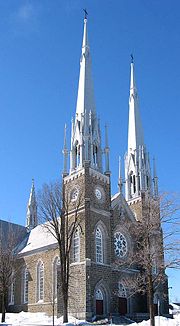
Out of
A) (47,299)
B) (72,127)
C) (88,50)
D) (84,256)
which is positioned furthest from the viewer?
(88,50)

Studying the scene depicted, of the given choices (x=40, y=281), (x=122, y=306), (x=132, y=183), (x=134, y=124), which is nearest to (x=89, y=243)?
(x=122, y=306)

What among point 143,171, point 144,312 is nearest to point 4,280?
point 144,312

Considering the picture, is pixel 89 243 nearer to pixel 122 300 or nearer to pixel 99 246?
pixel 99 246

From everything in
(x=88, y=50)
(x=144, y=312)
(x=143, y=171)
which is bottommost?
(x=144, y=312)

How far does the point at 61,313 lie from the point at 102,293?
428 centimetres

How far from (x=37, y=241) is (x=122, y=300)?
12.8m

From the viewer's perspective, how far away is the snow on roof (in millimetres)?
44094

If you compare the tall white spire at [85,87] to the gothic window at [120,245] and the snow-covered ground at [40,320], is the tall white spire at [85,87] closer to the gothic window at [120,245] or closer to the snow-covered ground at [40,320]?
the gothic window at [120,245]

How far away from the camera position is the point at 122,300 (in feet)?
134

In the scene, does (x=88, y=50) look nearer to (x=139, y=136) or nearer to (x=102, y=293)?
(x=139, y=136)

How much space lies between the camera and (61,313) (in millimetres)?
36562

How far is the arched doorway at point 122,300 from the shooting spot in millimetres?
40303

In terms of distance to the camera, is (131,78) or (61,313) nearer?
(61,313)

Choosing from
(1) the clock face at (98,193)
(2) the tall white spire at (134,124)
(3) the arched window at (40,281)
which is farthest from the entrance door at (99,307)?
(2) the tall white spire at (134,124)
